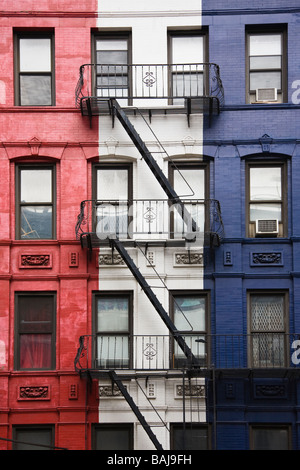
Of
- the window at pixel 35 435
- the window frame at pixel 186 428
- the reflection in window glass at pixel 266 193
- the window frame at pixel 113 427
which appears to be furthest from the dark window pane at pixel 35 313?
the reflection in window glass at pixel 266 193

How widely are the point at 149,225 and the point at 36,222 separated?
256 cm

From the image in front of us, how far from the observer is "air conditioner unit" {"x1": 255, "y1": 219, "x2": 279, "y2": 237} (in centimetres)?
2348

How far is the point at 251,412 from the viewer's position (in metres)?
22.8

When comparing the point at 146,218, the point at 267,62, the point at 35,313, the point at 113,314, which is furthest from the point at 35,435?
the point at 267,62

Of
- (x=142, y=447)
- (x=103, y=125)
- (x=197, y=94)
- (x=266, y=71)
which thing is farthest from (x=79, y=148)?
(x=142, y=447)

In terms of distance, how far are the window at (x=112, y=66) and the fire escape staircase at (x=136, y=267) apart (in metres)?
0.81

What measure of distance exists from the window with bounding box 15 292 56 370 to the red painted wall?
0.18 meters

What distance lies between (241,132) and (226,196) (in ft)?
4.97

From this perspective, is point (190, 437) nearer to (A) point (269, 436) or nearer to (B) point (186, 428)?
(B) point (186, 428)

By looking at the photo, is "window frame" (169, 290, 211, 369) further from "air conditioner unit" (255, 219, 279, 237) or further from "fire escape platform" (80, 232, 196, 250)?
"air conditioner unit" (255, 219, 279, 237)

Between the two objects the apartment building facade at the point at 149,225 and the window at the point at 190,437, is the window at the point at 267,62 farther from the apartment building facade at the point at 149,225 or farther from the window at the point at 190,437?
the window at the point at 190,437

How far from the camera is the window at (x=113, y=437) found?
2286cm

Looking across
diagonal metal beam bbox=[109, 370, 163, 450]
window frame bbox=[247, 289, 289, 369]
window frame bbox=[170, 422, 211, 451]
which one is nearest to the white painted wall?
window frame bbox=[170, 422, 211, 451]

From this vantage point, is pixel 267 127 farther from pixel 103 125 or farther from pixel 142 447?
pixel 142 447
